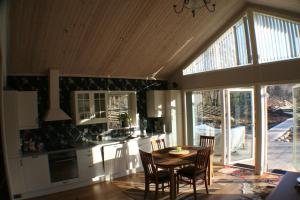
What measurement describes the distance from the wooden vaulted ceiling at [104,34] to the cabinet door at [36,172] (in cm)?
179

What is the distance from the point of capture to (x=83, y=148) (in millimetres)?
5090

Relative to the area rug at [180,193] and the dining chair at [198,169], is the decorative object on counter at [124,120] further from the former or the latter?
the dining chair at [198,169]

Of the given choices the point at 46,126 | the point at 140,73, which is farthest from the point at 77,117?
the point at 140,73

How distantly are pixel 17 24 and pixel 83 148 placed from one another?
2635mm

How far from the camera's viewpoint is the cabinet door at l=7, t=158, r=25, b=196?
14.3 ft

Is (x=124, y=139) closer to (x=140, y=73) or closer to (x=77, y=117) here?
(x=77, y=117)

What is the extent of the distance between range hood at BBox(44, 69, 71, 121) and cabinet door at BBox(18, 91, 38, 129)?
1.00 ft

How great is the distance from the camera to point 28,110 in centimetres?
475

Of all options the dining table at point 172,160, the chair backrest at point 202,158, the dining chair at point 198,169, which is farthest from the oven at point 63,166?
the chair backrest at point 202,158

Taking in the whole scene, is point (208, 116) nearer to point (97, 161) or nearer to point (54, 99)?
point (97, 161)

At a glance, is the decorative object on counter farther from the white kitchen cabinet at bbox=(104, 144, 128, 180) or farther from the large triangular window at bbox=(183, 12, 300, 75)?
the large triangular window at bbox=(183, 12, 300, 75)

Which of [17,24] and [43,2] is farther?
[17,24]

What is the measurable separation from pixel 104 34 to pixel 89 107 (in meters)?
1.82

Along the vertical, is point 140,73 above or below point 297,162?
above
